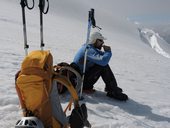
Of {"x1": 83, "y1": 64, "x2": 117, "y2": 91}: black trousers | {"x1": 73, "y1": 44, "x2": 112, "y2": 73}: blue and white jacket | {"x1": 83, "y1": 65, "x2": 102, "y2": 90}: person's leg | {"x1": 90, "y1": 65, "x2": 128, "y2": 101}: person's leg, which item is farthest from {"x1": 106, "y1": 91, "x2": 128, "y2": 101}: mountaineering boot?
{"x1": 73, "y1": 44, "x2": 112, "y2": 73}: blue and white jacket

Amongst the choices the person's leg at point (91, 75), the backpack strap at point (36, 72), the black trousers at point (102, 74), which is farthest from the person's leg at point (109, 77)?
the backpack strap at point (36, 72)

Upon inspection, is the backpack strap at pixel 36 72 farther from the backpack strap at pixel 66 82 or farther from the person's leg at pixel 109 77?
the person's leg at pixel 109 77

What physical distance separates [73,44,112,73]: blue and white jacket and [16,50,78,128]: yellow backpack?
2705mm

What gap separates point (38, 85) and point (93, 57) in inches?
123

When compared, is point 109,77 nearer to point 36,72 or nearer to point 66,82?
point 66,82

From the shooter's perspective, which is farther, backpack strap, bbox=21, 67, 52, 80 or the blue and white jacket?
the blue and white jacket

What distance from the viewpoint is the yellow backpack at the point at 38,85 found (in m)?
4.75

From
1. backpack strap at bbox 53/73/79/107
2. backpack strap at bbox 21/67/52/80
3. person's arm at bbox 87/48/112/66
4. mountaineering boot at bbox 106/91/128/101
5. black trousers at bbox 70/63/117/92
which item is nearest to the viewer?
backpack strap at bbox 21/67/52/80

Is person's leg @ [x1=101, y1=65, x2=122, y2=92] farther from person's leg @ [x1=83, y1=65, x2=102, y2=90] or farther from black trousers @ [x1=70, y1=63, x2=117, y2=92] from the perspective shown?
person's leg @ [x1=83, y1=65, x2=102, y2=90]

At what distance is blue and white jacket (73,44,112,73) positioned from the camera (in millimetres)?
7691

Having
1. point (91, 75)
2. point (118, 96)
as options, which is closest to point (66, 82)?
point (91, 75)

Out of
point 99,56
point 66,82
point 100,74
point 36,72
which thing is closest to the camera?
point 36,72

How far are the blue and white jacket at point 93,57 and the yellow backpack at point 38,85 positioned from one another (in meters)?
2.70

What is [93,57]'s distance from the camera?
7.77 meters
